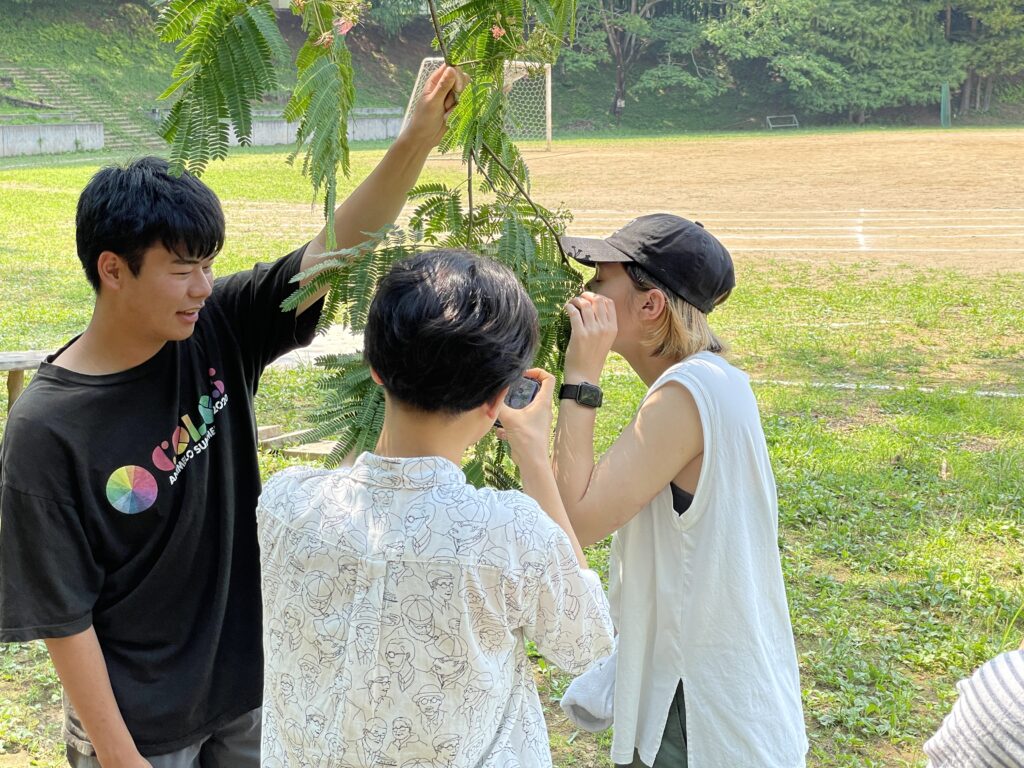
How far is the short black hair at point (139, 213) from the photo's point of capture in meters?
2.08

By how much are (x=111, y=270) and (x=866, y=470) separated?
5.68m

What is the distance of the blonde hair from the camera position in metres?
2.33

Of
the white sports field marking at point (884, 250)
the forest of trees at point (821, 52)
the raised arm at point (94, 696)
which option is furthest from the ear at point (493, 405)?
the forest of trees at point (821, 52)

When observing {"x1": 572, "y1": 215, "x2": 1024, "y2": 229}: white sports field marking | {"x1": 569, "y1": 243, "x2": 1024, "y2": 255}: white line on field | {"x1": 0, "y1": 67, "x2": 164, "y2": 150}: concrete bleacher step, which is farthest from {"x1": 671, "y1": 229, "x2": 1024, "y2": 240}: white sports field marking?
{"x1": 0, "y1": 67, "x2": 164, "y2": 150}: concrete bleacher step

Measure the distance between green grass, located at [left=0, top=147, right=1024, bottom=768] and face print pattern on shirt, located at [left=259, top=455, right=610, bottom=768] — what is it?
3.88 ft

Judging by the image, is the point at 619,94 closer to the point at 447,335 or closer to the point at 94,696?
the point at 94,696

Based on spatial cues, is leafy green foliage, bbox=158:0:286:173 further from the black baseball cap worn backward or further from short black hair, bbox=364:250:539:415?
the black baseball cap worn backward

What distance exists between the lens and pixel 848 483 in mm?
6637

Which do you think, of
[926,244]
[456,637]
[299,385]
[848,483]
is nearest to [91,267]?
[456,637]

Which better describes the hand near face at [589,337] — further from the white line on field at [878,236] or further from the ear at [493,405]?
the white line on field at [878,236]

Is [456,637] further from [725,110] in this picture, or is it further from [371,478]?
[725,110]

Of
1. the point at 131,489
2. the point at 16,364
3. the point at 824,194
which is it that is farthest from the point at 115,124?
the point at 824,194

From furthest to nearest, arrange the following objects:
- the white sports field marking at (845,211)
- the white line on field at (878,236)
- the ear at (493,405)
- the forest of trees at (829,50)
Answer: the forest of trees at (829,50)
the white sports field marking at (845,211)
the white line on field at (878,236)
the ear at (493,405)

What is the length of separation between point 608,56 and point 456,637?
5066cm
